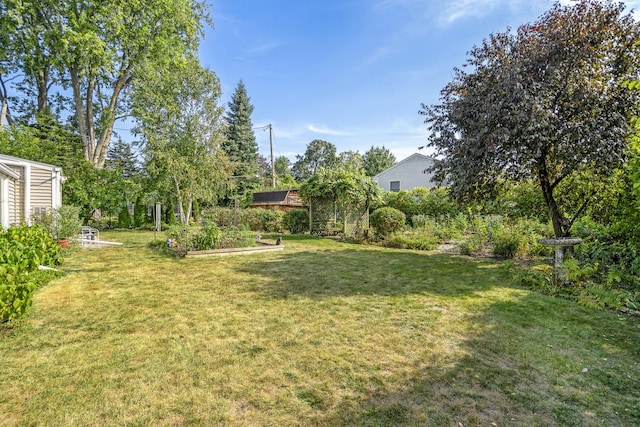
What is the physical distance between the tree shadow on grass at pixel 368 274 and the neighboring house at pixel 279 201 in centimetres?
1466

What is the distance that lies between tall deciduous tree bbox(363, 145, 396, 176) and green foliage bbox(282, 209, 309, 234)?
33.2m

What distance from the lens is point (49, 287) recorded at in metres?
4.85

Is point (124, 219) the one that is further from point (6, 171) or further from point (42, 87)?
point (42, 87)

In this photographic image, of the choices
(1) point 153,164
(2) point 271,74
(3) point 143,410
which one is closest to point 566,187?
(3) point 143,410

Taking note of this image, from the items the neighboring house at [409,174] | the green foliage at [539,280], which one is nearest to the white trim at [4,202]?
the green foliage at [539,280]

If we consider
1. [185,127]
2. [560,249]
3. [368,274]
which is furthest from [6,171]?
[560,249]

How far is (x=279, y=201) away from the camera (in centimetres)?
2300

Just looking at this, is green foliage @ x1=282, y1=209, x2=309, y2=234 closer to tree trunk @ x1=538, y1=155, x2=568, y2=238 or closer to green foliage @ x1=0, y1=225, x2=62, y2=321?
green foliage @ x1=0, y1=225, x2=62, y2=321

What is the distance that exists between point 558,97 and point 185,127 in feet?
57.4

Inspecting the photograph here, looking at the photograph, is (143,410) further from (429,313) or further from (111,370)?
(429,313)

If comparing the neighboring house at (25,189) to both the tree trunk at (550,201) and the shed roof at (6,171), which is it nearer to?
the shed roof at (6,171)

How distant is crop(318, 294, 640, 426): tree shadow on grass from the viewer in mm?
1936

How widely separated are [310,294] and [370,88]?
401 inches

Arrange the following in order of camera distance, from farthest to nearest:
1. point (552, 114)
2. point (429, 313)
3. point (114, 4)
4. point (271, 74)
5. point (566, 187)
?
point (271, 74) → point (114, 4) → point (566, 187) → point (552, 114) → point (429, 313)
